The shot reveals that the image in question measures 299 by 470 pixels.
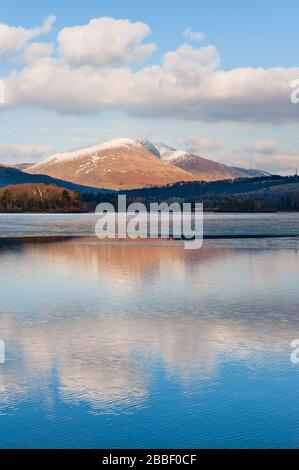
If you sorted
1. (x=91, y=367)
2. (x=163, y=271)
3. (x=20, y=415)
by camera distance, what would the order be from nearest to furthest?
1. (x=20, y=415)
2. (x=91, y=367)
3. (x=163, y=271)

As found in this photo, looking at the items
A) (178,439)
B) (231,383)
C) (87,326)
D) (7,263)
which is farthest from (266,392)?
(7,263)

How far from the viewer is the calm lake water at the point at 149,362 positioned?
12.3 meters

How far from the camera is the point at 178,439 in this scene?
11945 mm

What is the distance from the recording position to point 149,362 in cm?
1666

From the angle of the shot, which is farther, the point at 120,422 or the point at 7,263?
the point at 7,263

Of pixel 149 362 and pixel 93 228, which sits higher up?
pixel 93 228

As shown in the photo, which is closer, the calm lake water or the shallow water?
the calm lake water

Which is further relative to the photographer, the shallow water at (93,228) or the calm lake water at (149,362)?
the shallow water at (93,228)

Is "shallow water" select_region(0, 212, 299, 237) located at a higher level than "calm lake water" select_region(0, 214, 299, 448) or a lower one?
higher

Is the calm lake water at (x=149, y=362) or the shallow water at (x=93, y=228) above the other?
the shallow water at (x=93, y=228)

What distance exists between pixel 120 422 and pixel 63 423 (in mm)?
1084

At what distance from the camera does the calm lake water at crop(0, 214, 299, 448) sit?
1234 cm

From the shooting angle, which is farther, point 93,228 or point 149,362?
point 93,228
